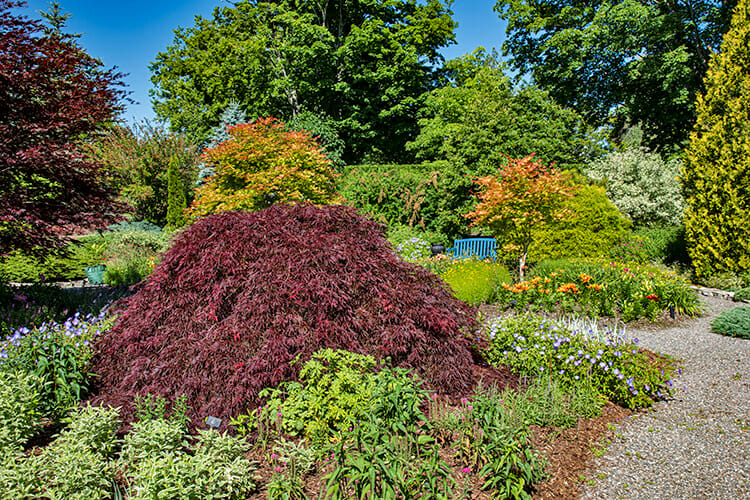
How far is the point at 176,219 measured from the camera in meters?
16.3

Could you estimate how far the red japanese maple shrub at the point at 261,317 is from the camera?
3.20 m

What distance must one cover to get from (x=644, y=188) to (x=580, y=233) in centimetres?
587

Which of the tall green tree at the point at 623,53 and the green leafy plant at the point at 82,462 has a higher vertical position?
the tall green tree at the point at 623,53

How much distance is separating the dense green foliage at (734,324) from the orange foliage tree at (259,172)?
7098mm

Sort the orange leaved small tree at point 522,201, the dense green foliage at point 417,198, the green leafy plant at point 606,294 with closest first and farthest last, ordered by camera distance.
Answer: the green leafy plant at point 606,294, the orange leaved small tree at point 522,201, the dense green foliage at point 417,198

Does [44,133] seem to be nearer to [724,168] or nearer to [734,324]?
[734,324]

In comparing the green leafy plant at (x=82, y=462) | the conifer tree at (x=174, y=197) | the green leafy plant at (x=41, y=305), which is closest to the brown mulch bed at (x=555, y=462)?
the green leafy plant at (x=82, y=462)

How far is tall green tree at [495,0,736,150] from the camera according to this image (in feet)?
52.4

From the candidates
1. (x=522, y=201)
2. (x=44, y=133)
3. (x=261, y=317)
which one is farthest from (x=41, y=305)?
(x=522, y=201)

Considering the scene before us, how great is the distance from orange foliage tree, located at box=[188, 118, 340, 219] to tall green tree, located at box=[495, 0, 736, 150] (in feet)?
46.8

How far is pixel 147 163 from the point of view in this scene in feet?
56.7

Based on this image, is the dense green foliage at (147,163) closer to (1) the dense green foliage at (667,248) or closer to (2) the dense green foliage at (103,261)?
(2) the dense green foliage at (103,261)

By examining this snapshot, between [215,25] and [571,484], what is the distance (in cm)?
3071

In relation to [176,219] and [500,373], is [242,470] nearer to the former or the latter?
[500,373]
